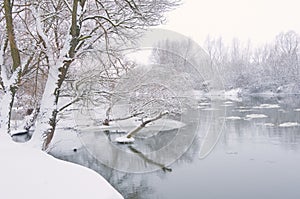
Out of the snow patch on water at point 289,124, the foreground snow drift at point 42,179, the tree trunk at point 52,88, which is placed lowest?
the snow patch on water at point 289,124

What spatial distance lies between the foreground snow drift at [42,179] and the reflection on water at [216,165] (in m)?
4.95

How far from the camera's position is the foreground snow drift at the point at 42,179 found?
6.83 feet

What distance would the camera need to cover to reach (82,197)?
7.18 ft

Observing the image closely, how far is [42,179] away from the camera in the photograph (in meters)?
2.26

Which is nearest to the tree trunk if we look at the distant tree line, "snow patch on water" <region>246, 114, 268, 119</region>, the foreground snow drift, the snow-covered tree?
the snow-covered tree

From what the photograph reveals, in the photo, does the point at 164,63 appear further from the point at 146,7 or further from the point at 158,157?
the point at 146,7

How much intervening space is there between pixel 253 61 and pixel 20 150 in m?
51.4

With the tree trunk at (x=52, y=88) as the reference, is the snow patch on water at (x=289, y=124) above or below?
below

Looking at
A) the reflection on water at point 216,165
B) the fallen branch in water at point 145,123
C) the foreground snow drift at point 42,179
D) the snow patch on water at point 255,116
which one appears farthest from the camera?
the snow patch on water at point 255,116

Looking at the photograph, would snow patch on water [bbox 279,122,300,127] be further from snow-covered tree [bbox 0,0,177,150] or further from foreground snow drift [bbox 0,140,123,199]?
foreground snow drift [bbox 0,140,123,199]

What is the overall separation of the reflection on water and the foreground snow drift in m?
4.95

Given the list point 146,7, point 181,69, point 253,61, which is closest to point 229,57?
point 253,61

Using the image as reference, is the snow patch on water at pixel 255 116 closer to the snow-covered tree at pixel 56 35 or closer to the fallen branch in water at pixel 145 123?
the fallen branch in water at pixel 145 123

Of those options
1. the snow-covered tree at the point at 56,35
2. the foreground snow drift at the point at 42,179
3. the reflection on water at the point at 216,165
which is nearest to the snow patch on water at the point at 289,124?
the reflection on water at the point at 216,165
